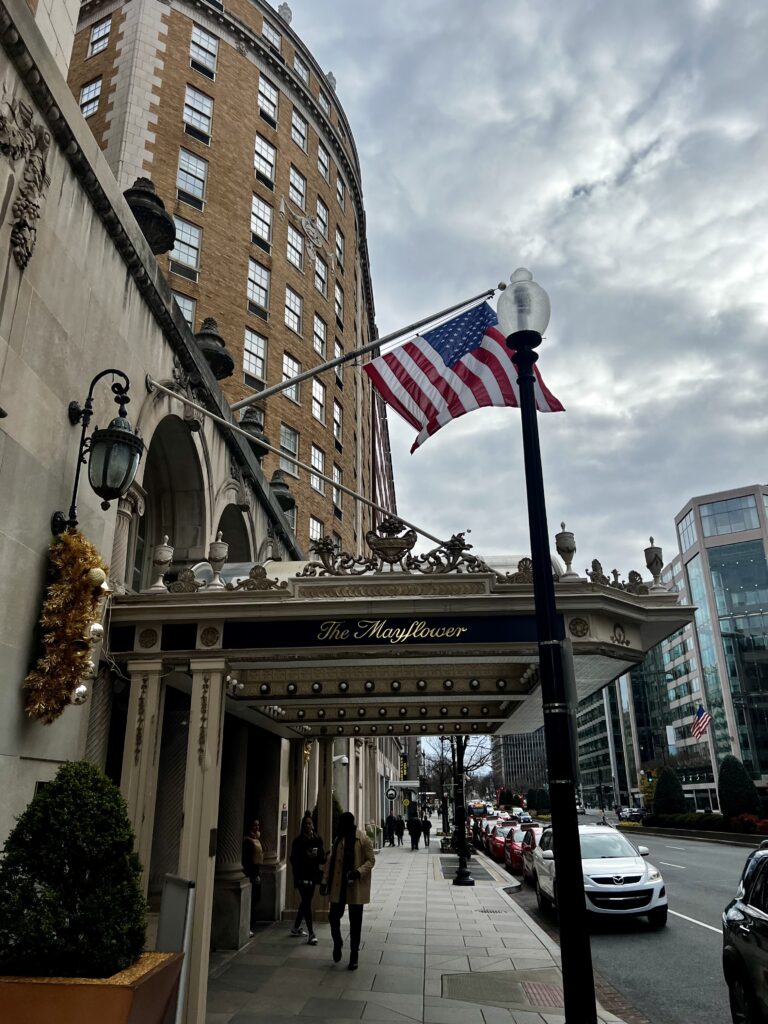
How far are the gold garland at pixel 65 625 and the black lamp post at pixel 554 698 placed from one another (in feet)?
13.1

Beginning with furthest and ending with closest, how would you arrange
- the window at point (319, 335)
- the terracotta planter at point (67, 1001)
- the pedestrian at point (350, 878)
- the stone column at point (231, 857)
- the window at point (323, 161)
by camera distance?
the window at point (323, 161) < the window at point (319, 335) < the stone column at point (231, 857) < the pedestrian at point (350, 878) < the terracotta planter at point (67, 1001)

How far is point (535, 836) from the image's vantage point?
2303 centimetres

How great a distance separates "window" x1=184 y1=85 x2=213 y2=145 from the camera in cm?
3045

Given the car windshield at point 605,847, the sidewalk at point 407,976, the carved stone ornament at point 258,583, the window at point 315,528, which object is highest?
the window at point 315,528

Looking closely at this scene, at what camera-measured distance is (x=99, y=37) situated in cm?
3136

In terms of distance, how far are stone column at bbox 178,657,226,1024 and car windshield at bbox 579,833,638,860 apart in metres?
9.26

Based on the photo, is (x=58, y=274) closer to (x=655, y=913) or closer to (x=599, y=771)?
(x=655, y=913)

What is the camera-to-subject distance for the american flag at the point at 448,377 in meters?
10.0

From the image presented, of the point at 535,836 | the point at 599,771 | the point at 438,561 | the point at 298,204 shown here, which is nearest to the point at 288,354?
the point at 298,204

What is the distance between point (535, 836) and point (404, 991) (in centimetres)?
1502

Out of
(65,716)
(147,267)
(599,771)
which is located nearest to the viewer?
(65,716)

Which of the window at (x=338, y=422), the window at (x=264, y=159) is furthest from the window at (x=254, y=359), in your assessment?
the window at (x=264, y=159)

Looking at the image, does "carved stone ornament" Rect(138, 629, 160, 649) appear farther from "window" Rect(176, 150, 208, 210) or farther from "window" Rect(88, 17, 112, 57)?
"window" Rect(88, 17, 112, 57)

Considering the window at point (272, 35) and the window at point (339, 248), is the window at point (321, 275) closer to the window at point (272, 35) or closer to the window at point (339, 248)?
the window at point (339, 248)
